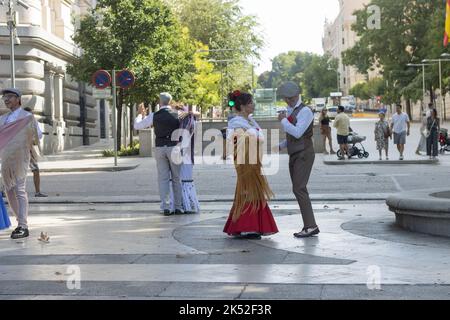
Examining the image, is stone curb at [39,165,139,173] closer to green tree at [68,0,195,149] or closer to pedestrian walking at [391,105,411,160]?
pedestrian walking at [391,105,411,160]

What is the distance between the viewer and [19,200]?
34.2ft

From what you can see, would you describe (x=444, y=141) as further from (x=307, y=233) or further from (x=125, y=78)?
(x=307, y=233)

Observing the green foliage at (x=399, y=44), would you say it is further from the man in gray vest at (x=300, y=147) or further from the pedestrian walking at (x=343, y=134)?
the man in gray vest at (x=300, y=147)

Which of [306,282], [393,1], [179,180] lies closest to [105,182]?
[179,180]

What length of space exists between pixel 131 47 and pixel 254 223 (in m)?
25.1

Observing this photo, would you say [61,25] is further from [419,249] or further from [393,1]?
[393,1]

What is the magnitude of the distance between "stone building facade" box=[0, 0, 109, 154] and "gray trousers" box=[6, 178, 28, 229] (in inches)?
808

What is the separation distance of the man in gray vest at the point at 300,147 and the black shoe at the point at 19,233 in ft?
10.6

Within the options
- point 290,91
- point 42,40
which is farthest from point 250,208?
point 42,40

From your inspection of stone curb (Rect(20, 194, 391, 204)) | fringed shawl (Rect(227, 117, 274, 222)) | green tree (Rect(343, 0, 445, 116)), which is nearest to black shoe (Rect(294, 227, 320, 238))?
fringed shawl (Rect(227, 117, 274, 222))

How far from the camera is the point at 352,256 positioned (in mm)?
8414

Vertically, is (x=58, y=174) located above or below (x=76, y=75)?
below

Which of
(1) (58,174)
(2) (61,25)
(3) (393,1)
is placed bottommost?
(1) (58,174)

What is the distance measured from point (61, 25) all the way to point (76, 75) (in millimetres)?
3933
